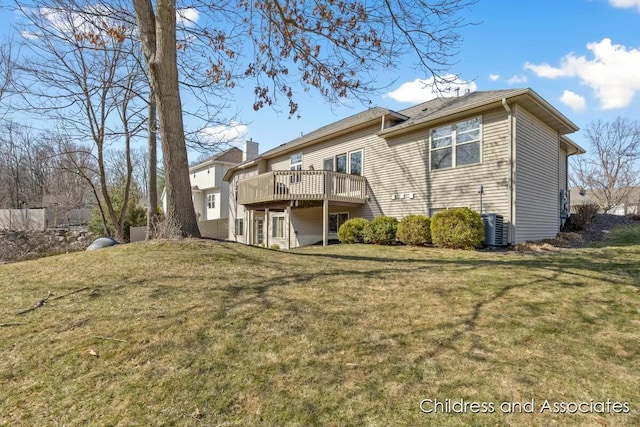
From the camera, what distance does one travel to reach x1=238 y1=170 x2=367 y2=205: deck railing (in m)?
13.4

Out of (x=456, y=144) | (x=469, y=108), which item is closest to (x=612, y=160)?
(x=456, y=144)

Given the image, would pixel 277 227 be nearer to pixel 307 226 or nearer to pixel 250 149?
pixel 307 226

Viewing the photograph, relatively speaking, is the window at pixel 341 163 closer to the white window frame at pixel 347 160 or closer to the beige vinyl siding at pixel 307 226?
the white window frame at pixel 347 160

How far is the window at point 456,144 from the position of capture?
10797 millimetres

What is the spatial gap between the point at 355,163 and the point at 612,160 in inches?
1052

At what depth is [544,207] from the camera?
462 inches

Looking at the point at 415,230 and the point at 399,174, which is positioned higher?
the point at 399,174

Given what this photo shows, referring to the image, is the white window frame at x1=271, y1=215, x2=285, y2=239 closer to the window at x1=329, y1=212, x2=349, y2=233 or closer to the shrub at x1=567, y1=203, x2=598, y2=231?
the window at x1=329, y1=212, x2=349, y2=233

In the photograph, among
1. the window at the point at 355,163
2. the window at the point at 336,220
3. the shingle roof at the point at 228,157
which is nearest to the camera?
the window at the point at 355,163

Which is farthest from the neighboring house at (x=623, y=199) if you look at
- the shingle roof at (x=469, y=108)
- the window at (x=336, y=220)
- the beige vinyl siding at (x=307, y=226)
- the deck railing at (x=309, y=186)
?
the beige vinyl siding at (x=307, y=226)

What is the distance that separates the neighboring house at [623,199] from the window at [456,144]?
71.2 ft

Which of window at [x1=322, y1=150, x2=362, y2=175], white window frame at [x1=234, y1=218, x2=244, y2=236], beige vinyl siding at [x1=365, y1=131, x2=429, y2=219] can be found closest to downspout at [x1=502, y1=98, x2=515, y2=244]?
beige vinyl siding at [x1=365, y1=131, x2=429, y2=219]

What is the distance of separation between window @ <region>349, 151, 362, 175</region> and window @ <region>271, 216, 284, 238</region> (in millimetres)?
5158

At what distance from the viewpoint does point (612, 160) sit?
28.5 metres
